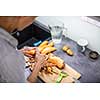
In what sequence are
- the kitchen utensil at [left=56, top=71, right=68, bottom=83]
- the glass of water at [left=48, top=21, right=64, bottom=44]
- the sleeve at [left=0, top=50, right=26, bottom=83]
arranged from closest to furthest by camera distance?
1. the sleeve at [left=0, top=50, right=26, bottom=83]
2. the kitchen utensil at [left=56, top=71, right=68, bottom=83]
3. the glass of water at [left=48, top=21, right=64, bottom=44]

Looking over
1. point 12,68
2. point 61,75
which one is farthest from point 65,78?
point 12,68

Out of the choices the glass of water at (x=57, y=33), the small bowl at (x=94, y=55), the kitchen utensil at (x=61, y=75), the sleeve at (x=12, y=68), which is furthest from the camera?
the glass of water at (x=57, y=33)

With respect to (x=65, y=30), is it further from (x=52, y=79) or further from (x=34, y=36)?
(x=52, y=79)

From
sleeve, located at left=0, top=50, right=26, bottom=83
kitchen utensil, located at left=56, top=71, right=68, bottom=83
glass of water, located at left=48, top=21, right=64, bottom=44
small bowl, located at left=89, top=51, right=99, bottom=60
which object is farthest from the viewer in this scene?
glass of water, located at left=48, top=21, right=64, bottom=44

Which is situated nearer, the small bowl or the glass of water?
the small bowl

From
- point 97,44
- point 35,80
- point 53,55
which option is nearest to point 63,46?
point 53,55

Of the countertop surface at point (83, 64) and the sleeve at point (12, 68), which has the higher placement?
the sleeve at point (12, 68)

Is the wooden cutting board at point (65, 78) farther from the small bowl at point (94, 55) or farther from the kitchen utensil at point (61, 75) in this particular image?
the small bowl at point (94, 55)

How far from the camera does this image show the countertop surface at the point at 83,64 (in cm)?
126

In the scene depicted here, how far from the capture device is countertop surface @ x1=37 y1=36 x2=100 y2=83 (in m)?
1.26

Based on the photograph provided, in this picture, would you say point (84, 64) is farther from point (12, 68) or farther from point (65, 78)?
point (12, 68)

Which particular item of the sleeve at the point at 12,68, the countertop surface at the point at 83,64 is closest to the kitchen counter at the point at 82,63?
the countertop surface at the point at 83,64

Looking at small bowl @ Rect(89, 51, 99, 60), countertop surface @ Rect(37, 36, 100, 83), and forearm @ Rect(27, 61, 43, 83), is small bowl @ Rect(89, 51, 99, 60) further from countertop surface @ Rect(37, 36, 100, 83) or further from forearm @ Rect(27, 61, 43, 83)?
forearm @ Rect(27, 61, 43, 83)

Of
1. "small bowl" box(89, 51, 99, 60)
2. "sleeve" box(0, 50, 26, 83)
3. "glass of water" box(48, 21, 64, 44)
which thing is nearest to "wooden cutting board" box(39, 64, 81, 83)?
"small bowl" box(89, 51, 99, 60)
